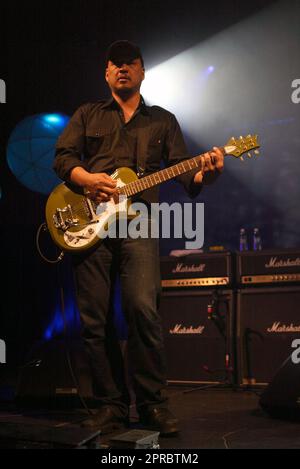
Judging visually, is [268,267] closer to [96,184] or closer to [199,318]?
[199,318]

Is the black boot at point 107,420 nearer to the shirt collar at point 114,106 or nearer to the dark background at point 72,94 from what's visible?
the shirt collar at point 114,106

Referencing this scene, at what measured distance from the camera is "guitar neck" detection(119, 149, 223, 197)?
2521 millimetres

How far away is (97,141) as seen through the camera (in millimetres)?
2689

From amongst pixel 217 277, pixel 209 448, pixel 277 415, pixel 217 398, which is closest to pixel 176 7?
pixel 217 277

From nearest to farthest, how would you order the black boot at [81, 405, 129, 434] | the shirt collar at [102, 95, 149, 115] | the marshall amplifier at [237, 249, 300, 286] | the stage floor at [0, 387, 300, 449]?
1. the stage floor at [0, 387, 300, 449]
2. the black boot at [81, 405, 129, 434]
3. the shirt collar at [102, 95, 149, 115]
4. the marshall amplifier at [237, 249, 300, 286]

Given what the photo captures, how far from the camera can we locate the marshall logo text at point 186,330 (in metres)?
4.23

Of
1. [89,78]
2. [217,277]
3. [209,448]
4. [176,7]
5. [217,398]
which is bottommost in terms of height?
[217,398]

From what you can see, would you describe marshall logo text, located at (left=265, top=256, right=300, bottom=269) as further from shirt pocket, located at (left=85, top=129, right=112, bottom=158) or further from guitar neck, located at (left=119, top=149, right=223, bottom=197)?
shirt pocket, located at (left=85, top=129, right=112, bottom=158)

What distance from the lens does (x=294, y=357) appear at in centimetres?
283

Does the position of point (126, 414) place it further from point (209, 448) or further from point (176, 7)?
point (176, 7)

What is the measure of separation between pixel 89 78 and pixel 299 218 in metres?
2.91

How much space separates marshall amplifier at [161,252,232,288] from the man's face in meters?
1.94
